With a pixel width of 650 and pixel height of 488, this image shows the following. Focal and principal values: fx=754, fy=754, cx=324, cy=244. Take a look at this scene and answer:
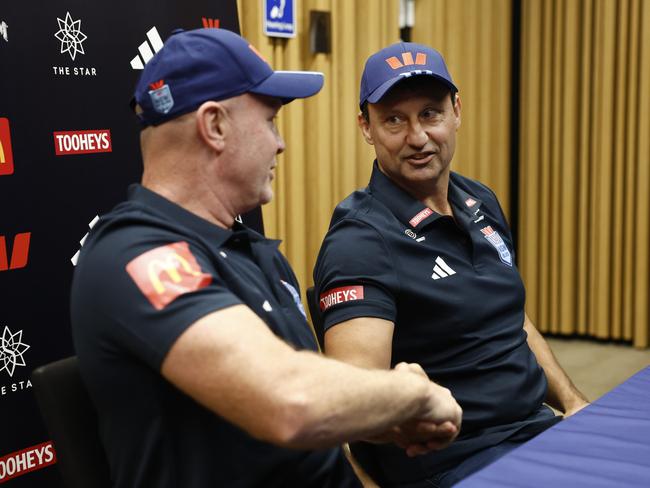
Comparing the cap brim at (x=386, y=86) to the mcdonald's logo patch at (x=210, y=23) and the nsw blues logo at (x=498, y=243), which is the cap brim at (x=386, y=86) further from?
the mcdonald's logo patch at (x=210, y=23)

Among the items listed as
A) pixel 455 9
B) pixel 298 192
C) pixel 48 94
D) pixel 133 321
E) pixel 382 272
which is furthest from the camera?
pixel 455 9

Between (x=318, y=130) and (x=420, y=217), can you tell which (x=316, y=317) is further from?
(x=318, y=130)

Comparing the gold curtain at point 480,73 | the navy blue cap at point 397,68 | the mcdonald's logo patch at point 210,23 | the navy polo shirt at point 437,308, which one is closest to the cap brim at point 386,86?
the navy blue cap at point 397,68

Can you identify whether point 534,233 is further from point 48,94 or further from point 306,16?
point 48,94

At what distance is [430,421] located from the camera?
122 centimetres

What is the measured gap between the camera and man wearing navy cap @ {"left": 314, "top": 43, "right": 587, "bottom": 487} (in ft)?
5.47

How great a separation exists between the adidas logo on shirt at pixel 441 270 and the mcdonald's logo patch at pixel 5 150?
114cm

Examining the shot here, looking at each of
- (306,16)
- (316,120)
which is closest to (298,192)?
(316,120)

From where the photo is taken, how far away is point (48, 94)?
2082 mm

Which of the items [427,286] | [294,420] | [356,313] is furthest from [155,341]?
[427,286]

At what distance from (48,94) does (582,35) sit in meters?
3.58

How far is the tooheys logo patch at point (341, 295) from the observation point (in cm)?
165

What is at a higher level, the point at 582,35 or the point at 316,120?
the point at 582,35

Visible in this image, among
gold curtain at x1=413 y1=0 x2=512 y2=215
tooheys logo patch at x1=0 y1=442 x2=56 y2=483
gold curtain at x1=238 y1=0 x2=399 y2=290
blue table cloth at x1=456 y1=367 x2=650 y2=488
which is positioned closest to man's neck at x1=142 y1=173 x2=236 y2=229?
blue table cloth at x1=456 y1=367 x2=650 y2=488
